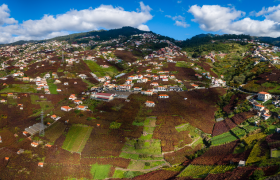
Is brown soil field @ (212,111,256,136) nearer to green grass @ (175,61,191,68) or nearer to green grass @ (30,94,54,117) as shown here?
green grass @ (30,94,54,117)

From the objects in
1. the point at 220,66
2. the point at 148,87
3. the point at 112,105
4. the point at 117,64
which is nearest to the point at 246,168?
the point at 112,105

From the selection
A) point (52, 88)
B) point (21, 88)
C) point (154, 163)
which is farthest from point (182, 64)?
point (21, 88)

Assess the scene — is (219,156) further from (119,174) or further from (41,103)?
(41,103)

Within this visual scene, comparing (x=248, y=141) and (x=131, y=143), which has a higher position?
(x=248, y=141)

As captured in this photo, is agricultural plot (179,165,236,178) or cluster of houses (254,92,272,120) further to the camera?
cluster of houses (254,92,272,120)

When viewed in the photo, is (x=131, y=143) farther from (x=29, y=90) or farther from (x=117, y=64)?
(x=117, y=64)

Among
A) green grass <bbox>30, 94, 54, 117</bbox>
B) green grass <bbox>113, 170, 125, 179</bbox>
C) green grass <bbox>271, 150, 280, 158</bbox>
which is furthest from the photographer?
green grass <bbox>30, 94, 54, 117</bbox>

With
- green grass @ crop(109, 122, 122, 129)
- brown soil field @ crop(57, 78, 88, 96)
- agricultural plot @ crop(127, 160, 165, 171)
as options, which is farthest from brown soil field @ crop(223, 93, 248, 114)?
brown soil field @ crop(57, 78, 88, 96)
